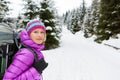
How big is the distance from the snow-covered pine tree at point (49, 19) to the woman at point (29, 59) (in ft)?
60.0

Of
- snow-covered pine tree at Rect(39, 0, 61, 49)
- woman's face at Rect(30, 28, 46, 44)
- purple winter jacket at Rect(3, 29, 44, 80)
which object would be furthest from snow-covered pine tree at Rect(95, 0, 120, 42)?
purple winter jacket at Rect(3, 29, 44, 80)

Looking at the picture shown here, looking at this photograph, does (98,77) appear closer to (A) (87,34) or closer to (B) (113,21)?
(B) (113,21)

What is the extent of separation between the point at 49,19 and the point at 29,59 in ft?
62.3

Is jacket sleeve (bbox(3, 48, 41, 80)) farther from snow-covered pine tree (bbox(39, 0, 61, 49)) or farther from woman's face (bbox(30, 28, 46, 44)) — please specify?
snow-covered pine tree (bbox(39, 0, 61, 49))

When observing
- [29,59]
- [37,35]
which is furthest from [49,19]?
[29,59]

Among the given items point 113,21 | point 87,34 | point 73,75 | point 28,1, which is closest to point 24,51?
point 73,75

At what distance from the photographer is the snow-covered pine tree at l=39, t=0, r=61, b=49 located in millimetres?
21547

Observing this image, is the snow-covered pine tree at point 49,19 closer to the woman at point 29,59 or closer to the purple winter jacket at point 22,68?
the woman at point 29,59

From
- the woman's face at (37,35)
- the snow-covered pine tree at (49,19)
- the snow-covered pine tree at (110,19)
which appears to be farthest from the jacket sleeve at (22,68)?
the snow-covered pine tree at (110,19)

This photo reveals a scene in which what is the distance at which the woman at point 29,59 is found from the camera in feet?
8.89

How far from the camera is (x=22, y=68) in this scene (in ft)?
9.00

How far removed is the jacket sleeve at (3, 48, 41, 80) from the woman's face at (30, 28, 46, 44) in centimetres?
20

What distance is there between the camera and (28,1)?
21.3 m

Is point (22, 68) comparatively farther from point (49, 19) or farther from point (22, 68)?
point (49, 19)
